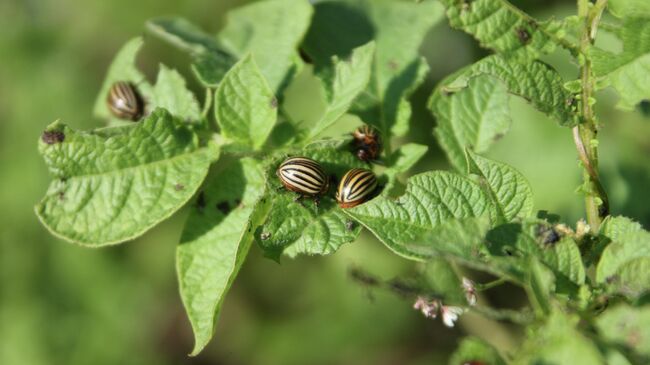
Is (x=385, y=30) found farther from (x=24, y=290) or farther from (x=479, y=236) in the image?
(x=24, y=290)

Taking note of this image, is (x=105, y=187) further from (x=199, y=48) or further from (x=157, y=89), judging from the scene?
(x=199, y=48)

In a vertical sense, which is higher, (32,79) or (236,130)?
(236,130)

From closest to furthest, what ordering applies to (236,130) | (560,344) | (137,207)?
(560,344), (137,207), (236,130)

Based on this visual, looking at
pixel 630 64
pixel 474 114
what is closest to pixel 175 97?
pixel 474 114

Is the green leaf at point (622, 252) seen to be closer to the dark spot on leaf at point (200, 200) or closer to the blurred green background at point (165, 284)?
the dark spot on leaf at point (200, 200)

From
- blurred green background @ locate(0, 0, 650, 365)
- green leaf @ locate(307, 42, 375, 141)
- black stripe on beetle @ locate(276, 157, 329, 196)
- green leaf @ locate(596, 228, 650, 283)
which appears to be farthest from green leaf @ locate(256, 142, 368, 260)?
blurred green background @ locate(0, 0, 650, 365)

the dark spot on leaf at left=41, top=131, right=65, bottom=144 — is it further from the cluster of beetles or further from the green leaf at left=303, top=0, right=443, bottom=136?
the green leaf at left=303, top=0, right=443, bottom=136

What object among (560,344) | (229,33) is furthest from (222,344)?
(560,344)
